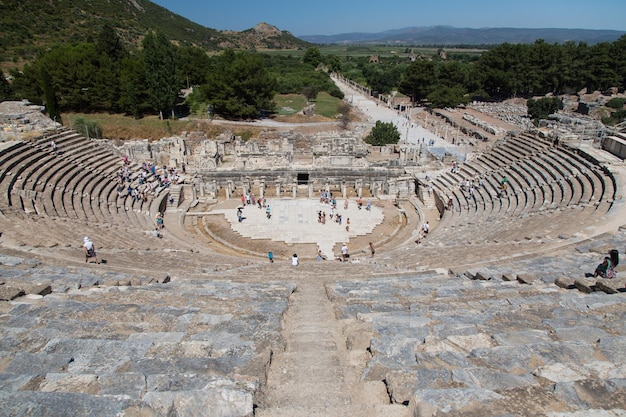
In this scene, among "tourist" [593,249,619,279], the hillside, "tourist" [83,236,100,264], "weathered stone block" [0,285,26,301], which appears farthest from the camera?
the hillside

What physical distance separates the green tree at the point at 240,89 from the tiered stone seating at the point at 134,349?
138 ft

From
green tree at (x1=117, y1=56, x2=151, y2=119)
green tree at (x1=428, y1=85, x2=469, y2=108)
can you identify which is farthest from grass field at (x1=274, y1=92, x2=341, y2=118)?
green tree at (x1=117, y1=56, x2=151, y2=119)

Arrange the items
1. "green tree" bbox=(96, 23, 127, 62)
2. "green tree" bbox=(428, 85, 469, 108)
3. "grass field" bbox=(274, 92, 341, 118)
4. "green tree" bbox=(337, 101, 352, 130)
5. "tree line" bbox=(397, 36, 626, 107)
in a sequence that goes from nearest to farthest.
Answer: "green tree" bbox=(337, 101, 352, 130)
"green tree" bbox=(96, 23, 127, 62)
"grass field" bbox=(274, 92, 341, 118)
"green tree" bbox=(428, 85, 469, 108)
"tree line" bbox=(397, 36, 626, 107)

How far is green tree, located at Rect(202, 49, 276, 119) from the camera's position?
4850 centimetres

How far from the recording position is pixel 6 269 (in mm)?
10234

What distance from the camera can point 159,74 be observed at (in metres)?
45.3

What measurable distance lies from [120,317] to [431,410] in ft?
18.1

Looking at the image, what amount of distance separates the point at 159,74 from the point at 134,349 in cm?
4560

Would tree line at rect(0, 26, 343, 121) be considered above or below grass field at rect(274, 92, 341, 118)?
above

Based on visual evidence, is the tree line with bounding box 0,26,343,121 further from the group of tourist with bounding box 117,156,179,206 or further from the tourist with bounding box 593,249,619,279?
the tourist with bounding box 593,249,619,279

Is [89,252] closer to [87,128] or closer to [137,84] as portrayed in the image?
[87,128]

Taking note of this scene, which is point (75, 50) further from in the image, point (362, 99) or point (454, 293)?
point (454, 293)

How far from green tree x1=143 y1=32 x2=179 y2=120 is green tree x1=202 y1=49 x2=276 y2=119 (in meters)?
4.92

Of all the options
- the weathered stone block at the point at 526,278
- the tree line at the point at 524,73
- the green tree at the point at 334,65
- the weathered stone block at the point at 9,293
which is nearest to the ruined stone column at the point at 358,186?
the weathered stone block at the point at 526,278
